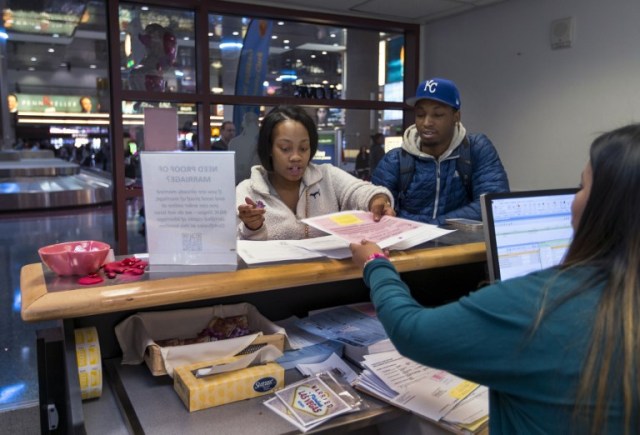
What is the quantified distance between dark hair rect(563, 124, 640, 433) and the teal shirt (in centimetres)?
2

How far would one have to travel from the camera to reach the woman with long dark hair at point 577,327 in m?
0.77

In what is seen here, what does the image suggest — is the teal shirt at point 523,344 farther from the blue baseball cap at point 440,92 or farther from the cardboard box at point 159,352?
the blue baseball cap at point 440,92

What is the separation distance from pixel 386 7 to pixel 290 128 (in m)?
3.09

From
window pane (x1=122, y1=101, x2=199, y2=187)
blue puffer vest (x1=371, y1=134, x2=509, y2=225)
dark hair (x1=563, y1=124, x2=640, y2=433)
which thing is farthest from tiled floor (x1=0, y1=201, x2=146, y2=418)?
dark hair (x1=563, y1=124, x2=640, y2=433)

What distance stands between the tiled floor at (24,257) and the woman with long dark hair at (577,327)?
106 inches

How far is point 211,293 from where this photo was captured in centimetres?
126

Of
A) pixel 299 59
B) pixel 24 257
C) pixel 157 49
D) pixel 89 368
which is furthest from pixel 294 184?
pixel 24 257

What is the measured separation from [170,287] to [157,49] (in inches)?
144

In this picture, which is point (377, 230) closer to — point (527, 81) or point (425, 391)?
point (425, 391)

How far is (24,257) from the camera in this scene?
20.4 ft

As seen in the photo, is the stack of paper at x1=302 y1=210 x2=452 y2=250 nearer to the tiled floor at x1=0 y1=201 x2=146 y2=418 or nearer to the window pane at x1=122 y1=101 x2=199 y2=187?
the tiled floor at x1=0 y1=201 x2=146 y2=418

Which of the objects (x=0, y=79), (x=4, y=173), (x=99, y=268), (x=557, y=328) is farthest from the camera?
(x=0, y=79)

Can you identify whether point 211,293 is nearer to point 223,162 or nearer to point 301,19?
point 223,162

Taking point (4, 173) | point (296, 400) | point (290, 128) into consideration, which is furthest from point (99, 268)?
point (4, 173)
